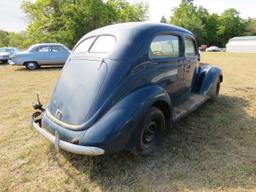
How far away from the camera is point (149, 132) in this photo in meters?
3.33

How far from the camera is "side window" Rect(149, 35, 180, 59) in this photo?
3.49 meters

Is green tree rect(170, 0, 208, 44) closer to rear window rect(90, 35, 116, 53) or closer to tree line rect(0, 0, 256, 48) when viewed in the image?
tree line rect(0, 0, 256, 48)

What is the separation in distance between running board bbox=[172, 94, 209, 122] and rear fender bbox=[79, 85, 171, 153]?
3.23 ft

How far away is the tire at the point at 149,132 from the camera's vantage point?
9.95 ft

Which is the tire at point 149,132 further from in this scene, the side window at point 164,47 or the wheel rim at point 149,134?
the side window at point 164,47

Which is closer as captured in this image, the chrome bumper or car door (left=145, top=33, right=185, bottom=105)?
the chrome bumper

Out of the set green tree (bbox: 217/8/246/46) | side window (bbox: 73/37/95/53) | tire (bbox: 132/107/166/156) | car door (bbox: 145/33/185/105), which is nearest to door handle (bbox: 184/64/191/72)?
car door (bbox: 145/33/185/105)

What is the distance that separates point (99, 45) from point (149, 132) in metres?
1.49

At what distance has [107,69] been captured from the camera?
3.00 metres

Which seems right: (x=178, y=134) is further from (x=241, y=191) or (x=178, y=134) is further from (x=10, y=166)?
(x=10, y=166)

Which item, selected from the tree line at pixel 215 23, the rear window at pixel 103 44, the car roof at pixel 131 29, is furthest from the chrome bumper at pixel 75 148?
the tree line at pixel 215 23

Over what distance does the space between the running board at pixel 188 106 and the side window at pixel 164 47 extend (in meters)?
0.93

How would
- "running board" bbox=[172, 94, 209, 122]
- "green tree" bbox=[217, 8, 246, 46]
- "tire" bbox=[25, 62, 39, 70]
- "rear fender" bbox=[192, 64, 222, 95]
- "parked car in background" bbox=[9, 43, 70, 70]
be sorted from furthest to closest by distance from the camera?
"green tree" bbox=[217, 8, 246, 46]
"tire" bbox=[25, 62, 39, 70]
"parked car in background" bbox=[9, 43, 70, 70]
"rear fender" bbox=[192, 64, 222, 95]
"running board" bbox=[172, 94, 209, 122]

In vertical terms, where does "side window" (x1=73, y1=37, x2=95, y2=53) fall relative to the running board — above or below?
above
